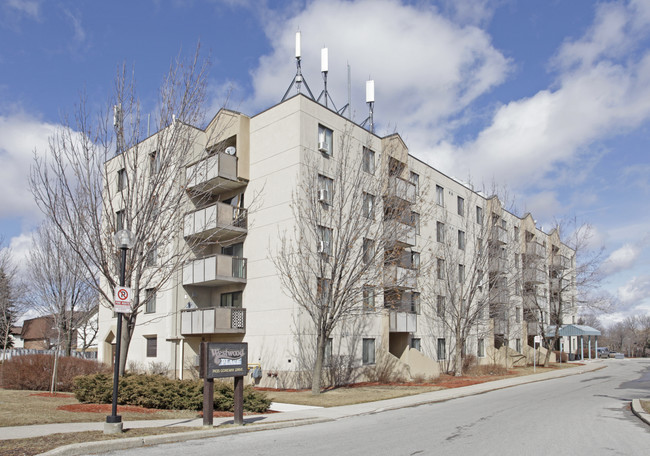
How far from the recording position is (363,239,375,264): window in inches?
897

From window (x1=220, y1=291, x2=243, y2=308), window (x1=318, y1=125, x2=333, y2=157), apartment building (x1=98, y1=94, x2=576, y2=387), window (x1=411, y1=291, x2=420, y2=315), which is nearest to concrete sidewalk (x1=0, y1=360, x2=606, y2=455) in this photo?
apartment building (x1=98, y1=94, x2=576, y2=387)

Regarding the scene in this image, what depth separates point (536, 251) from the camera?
168 feet

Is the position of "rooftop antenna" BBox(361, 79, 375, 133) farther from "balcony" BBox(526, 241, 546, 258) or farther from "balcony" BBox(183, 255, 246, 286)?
"balcony" BBox(526, 241, 546, 258)

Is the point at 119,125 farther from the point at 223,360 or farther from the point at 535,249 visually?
the point at 535,249

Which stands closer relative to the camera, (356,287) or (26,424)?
(26,424)

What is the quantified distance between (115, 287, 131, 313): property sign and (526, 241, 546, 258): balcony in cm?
4175

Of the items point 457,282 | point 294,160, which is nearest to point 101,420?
point 294,160

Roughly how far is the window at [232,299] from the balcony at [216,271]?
0.75 m

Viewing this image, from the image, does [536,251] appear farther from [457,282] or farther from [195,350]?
[195,350]

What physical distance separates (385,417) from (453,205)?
26.4 m

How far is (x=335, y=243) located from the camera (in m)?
22.3

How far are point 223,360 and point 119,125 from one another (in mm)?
7699

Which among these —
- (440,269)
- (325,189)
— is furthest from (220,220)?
(440,269)

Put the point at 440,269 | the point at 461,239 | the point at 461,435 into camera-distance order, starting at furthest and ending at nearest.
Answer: the point at 461,239 → the point at 440,269 → the point at 461,435
